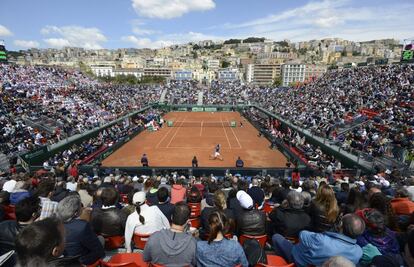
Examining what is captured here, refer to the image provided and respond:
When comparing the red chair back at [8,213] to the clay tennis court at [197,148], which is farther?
the clay tennis court at [197,148]

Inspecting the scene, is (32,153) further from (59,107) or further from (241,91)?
(241,91)

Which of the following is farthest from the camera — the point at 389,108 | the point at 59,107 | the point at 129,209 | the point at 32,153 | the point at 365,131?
the point at 59,107

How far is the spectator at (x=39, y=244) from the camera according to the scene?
223cm

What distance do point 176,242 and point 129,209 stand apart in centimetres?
252

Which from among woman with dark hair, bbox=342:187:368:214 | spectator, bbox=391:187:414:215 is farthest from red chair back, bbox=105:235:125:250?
spectator, bbox=391:187:414:215

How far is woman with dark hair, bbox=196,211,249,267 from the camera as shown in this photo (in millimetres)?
3562

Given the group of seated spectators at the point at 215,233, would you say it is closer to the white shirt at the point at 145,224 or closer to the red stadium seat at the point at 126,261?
the white shirt at the point at 145,224

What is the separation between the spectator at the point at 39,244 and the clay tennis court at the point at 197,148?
2201cm

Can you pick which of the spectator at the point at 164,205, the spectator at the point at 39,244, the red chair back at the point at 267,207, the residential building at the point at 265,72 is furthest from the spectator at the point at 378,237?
the residential building at the point at 265,72

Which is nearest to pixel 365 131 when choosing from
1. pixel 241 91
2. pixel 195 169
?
pixel 195 169

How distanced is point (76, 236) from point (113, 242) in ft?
5.21

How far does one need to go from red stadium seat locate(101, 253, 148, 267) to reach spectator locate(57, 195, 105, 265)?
0.22 metres

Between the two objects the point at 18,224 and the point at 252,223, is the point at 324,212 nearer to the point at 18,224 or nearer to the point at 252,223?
the point at 252,223

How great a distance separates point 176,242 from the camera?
364cm
